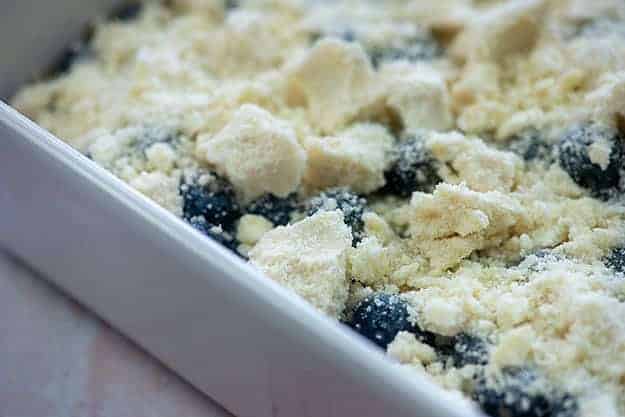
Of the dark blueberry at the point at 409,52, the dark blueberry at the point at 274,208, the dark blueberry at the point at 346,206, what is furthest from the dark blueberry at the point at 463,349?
the dark blueberry at the point at 409,52

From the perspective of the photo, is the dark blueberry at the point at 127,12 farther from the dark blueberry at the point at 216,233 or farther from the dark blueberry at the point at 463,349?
the dark blueberry at the point at 463,349

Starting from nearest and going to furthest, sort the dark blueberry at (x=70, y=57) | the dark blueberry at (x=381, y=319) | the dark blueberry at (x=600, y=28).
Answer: the dark blueberry at (x=381, y=319) → the dark blueberry at (x=600, y=28) → the dark blueberry at (x=70, y=57)

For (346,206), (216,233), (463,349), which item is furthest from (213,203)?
(463,349)

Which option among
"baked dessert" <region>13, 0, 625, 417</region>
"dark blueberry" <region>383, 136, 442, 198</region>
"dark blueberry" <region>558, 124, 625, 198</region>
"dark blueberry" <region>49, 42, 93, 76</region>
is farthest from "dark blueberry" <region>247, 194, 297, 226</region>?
"dark blueberry" <region>49, 42, 93, 76</region>

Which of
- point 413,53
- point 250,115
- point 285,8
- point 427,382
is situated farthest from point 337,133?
point 427,382

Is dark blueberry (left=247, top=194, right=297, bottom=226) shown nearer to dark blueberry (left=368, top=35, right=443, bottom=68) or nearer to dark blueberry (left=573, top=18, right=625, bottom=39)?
dark blueberry (left=368, top=35, right=443, bottom=68)

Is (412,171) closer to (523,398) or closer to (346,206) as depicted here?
(346,206)

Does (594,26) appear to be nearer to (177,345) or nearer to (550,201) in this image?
(550,201)
